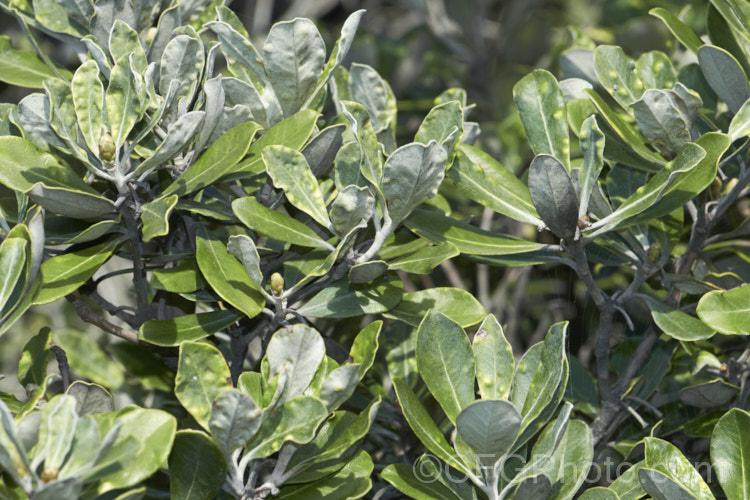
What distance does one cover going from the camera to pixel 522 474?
1167 millimetres

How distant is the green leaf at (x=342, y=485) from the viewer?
1.18 metres

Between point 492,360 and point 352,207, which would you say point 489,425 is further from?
point 352,207

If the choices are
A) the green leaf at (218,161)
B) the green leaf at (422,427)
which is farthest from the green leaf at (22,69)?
the green leaf at (422,427)

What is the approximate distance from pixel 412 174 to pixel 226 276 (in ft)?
1.07

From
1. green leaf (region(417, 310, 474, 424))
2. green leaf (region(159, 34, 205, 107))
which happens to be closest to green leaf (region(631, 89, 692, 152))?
green leaf (region(417, 310, 474, 424))

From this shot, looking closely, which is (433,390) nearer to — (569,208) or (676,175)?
(569,208)

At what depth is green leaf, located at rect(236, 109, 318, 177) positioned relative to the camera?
4.14 feet

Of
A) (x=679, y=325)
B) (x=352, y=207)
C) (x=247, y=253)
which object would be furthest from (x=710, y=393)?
(x=247, y=253)

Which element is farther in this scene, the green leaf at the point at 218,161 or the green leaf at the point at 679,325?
the green leaf at the point at 679,325

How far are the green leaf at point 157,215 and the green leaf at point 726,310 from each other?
81cm

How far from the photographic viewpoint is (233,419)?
1022 mm

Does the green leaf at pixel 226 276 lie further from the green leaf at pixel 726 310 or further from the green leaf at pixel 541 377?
the green leaf at pixel 726 310

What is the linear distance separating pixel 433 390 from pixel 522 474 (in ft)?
0.58

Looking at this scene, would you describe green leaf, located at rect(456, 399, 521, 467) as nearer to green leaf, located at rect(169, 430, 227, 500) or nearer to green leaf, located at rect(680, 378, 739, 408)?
green leaf, located at rect(169, 430, 227, 500)
